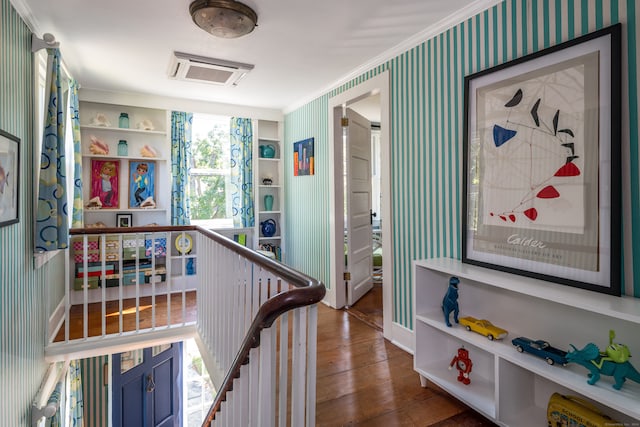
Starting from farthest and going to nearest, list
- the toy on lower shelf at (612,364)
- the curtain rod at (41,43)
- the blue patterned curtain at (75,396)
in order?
the blue patterned curtain at (75,396) < the curtain rod at (41,43) < the toy on lower shelf at (612,364)

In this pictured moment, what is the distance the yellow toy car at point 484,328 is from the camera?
5.99 ft

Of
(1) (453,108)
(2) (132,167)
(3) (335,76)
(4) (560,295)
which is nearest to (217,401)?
(4) (560,295)

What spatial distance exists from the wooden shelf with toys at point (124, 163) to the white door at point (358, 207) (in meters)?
2.32

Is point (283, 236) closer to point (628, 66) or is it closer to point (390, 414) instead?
point (390, 414)

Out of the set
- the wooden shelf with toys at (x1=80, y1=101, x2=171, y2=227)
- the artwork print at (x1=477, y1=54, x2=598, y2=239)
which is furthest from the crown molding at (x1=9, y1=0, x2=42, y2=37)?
the artwork print at (x1=477, y1=54, x2=598, y2=239)

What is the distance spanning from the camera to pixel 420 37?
99.2 inches

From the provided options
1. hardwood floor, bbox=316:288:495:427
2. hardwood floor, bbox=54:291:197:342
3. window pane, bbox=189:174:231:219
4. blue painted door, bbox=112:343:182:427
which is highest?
window pane, bbox=189:174:231:219

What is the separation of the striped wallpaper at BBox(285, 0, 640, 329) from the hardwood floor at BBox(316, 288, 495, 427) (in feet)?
1.26

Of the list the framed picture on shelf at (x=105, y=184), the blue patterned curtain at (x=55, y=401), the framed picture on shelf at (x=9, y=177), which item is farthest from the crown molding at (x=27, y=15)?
the blue patterned curtain at (x=55, y=401)

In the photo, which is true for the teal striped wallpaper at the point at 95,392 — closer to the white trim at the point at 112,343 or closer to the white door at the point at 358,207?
the white trim at the point at 112,343

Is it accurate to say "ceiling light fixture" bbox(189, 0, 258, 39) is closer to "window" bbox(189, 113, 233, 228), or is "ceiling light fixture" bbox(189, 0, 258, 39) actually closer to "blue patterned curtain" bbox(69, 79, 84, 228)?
"blue patterned curtain" bbox(69, 79, 84, 228)

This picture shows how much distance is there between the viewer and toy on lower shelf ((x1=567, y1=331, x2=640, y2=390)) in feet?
4.29

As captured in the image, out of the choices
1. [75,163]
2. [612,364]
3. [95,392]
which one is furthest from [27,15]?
[95,392]

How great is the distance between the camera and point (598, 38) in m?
1.54
